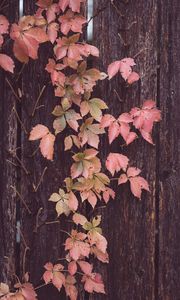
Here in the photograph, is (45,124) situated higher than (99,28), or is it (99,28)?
(99,28)

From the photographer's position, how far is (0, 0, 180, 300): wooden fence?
1.91 meters

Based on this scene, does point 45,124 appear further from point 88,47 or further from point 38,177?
point 88,47

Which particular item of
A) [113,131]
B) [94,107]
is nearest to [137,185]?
[113,131]

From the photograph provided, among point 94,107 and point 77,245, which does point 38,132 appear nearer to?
point 94,107

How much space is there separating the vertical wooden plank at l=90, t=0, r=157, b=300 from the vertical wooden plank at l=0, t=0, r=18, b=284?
35 cm

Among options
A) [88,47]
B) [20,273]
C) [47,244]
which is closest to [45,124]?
[88,47]

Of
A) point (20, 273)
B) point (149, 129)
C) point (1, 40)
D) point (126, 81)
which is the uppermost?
point (1, 40)

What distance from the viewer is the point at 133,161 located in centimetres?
193

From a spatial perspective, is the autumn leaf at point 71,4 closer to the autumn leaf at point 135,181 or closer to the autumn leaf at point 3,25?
the autumn leaf at point 3,25

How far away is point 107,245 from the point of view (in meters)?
1.94

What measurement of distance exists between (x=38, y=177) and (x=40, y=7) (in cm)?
64

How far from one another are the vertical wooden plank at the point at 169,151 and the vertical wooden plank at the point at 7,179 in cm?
57

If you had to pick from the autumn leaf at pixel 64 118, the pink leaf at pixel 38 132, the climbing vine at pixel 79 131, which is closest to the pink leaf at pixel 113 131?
the climbing vine at pixel 79 131

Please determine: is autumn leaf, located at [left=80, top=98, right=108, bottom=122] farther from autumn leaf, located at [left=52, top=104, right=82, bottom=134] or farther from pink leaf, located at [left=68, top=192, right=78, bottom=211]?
pink leaf, located at [left=68, top=192, right=78, bottom=211]
